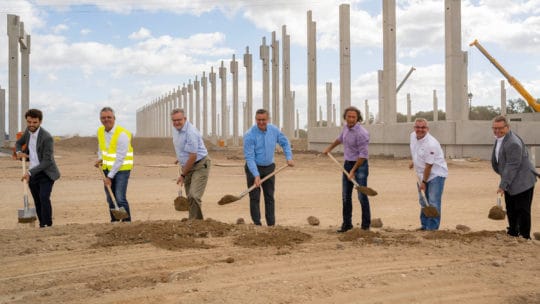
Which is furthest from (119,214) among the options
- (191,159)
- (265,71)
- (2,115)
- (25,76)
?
(265,71)

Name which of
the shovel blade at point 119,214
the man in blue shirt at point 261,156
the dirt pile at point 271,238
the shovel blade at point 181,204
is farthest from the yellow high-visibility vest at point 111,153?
the dirt pile at point 271,238

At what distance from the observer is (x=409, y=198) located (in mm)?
10898

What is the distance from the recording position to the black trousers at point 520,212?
6.05 metres

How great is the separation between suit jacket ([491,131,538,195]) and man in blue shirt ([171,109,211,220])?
10.8 feet

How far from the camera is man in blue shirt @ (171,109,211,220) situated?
6449 millimetres

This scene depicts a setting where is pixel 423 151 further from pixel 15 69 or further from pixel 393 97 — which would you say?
pixel 15 69

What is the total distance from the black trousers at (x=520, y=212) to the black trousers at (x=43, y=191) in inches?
206

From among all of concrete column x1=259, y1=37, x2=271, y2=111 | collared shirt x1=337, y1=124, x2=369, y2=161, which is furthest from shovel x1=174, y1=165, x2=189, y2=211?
concrete column x1=259, y1=37, x2=271, y2=111

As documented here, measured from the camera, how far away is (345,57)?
23.5 metres

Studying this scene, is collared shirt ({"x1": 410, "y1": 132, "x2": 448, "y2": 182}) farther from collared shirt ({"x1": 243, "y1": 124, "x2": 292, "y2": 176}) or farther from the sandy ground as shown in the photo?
collared shirt ({"x1": 243, "y1": 124, "x2": 292, "y2": 176})

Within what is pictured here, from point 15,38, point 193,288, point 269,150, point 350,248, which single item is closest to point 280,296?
point 193,288

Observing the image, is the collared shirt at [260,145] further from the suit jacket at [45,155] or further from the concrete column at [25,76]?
the concrete column at [25,76]

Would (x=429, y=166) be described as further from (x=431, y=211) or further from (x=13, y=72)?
(x=13, y=72)

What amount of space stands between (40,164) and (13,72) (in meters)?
20.1
